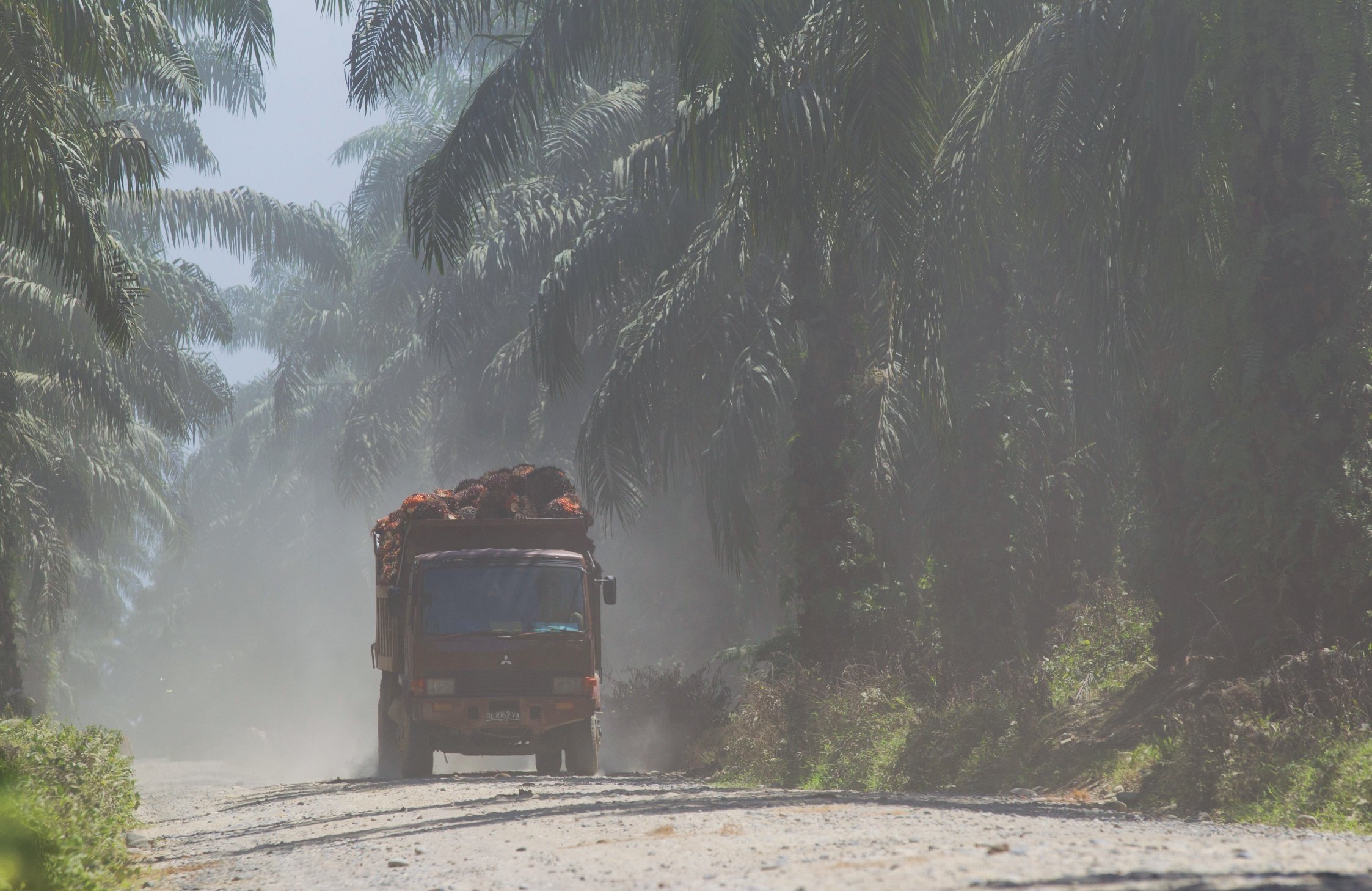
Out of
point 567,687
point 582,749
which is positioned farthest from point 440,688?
point 582,749

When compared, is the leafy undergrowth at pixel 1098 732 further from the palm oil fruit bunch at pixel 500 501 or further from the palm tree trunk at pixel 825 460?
the palm oil fruit bunch at pixel 500 501

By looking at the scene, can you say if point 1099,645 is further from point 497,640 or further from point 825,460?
point 497,640

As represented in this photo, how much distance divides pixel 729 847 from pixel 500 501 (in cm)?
975

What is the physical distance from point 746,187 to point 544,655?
5.56 meters

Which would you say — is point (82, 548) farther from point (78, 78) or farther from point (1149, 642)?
point (1149, 642)

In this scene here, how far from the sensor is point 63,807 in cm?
718

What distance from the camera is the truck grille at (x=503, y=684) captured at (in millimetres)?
14984

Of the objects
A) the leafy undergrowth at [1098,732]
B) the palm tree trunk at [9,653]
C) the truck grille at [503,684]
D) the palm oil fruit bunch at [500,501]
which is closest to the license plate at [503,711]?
the truck grille at [503,684]

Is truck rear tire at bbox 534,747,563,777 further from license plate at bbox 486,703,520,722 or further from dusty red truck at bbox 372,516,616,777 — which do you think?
license plate at bbox 486,703,520,722

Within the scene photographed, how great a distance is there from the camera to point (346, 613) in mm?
70688

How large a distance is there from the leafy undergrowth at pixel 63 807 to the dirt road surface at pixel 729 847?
37 centimetres

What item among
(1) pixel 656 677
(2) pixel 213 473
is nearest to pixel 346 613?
(2) pixel 213 473

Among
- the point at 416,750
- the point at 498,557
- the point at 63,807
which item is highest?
the point at 498,557

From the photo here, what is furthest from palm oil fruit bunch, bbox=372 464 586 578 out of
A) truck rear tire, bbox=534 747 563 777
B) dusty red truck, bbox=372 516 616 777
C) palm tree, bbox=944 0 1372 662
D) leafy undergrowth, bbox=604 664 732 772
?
palm tree, bbox=944 0 1372 662
